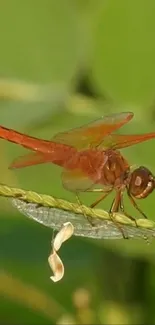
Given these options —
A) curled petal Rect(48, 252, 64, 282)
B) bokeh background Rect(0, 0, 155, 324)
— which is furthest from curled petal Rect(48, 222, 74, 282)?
bokeh background Rect(0, 0, 155, 324)

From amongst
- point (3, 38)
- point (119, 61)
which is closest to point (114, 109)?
point (119, 61)

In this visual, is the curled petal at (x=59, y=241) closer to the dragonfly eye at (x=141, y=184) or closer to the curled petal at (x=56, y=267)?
the curled petal at (x=56, y=267)

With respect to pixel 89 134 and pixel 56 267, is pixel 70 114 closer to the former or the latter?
pixel 89 134

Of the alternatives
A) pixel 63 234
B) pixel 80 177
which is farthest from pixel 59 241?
pixel 80 177

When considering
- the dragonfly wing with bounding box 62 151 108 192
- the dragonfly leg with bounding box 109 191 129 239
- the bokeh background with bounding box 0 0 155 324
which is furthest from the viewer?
the bokeh background with bounding box 0 0 155 324

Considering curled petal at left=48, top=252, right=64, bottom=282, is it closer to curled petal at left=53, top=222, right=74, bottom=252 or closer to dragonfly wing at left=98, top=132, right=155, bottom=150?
curled petal at left=53, top=222, right=74, bottom=252

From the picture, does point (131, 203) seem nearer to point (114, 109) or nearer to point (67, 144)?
point (67, 144)

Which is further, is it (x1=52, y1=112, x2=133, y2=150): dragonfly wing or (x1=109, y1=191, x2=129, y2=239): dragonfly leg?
(x1=52, y1=112, x2=133, y2=150): dragonfly wing
